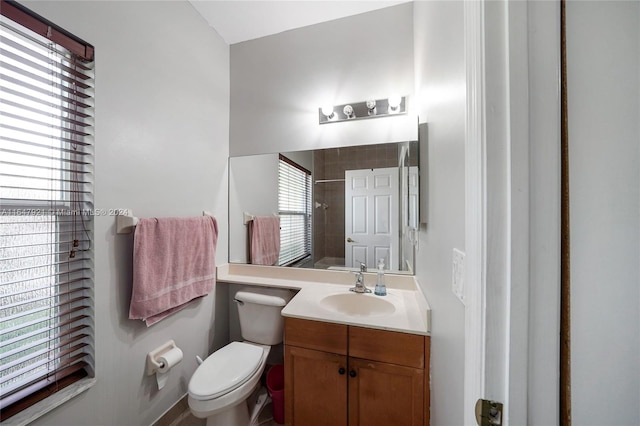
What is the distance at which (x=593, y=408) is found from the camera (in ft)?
1.15

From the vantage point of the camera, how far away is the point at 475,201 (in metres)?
0.40

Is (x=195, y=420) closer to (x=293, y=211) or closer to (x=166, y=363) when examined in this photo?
(x=166, y=363)

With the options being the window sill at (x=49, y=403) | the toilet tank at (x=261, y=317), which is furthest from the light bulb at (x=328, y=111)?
the window sill at (x=49, y=403)

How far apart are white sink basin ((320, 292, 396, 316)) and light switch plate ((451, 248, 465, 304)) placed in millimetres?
847

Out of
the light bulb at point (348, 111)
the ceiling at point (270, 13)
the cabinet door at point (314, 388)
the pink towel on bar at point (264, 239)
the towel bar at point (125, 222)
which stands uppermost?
the ceiling at point (270, 13)

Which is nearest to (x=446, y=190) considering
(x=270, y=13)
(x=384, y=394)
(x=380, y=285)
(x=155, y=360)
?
(x=380, y=285)

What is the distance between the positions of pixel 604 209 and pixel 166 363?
176 centimetres

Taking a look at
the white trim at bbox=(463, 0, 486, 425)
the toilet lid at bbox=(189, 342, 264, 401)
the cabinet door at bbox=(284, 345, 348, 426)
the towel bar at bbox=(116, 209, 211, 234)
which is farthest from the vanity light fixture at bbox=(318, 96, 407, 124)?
the toilet lid at bbox=(189, 342, 264, 401)

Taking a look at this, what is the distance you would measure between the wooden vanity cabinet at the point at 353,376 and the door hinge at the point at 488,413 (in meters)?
0.71

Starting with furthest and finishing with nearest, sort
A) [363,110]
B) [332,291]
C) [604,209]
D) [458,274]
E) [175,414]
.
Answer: [363,110], [332,291], [175,414], [458,274], [604,209]

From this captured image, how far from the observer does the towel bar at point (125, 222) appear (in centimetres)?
110

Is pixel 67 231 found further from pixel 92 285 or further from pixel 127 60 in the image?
pixel 127 60

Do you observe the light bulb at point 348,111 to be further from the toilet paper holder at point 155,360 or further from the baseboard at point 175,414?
the baseboard at point 175,414

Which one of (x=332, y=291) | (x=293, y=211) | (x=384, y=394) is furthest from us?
(x=293, y=211)
